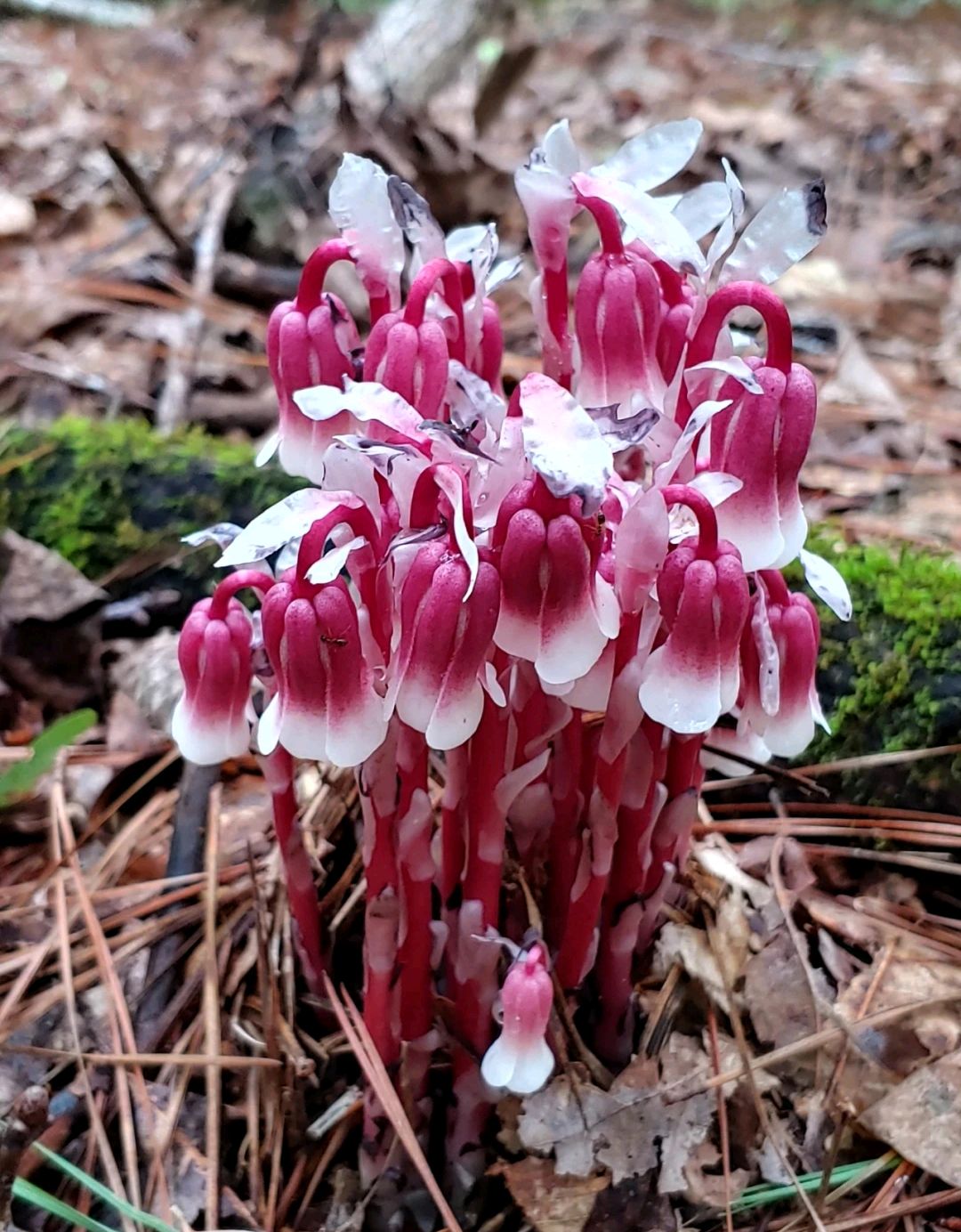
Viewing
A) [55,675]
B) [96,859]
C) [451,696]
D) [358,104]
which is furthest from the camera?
[358,104]

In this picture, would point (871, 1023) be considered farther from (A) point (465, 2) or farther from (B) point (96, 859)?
(A) point (465, 2)

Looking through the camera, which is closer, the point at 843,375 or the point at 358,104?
the point at 843,375

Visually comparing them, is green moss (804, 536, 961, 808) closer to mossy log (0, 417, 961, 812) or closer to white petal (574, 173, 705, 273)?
mossy log (0, 417, 961, 812)

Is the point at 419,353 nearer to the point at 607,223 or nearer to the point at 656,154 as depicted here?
the point at 607,223

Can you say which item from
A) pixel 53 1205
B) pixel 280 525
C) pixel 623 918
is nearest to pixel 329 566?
pixel 280 525

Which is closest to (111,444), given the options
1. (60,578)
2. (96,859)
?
(60,578)

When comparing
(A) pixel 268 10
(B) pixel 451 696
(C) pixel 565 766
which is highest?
(A) pixel 268 10
